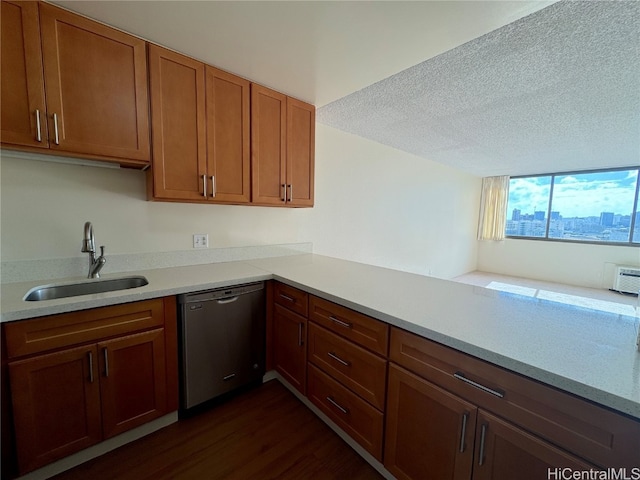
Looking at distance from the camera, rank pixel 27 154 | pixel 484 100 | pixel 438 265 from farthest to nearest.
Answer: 1. pixel 438 265
2. pixel 484 100
3. pixel 27 154

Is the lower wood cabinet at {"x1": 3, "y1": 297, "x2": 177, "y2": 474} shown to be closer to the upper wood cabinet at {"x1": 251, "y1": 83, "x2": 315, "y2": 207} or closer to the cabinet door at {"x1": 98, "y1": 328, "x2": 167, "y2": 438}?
the cabinet door at {"x1": 98, "y1": 328, "x2": 167, "y2": 438}

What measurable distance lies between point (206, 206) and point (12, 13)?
1.31m

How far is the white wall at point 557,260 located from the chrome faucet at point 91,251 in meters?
7.92

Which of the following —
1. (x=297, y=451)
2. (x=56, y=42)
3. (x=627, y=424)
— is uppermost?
(x=56, y=42)

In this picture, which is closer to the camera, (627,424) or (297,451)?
(627,424)

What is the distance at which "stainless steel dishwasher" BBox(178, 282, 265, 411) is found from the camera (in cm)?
159

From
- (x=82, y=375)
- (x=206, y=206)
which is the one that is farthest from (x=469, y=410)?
(x=206, y=206)

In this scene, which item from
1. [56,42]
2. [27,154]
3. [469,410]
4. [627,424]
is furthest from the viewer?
[27,154]

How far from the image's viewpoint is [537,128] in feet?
10.2

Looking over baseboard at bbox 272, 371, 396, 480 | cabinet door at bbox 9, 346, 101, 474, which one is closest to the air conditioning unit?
baseboard at bbox 272, 371, 396, 480

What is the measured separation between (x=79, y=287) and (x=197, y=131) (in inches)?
48.3

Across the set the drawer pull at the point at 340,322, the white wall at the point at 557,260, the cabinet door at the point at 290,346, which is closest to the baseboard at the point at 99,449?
the cabinet door at the point at 290,346

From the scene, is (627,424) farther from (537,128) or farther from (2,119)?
(537,128)

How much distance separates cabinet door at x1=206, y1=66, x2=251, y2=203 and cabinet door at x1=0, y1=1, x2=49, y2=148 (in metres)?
0.80
